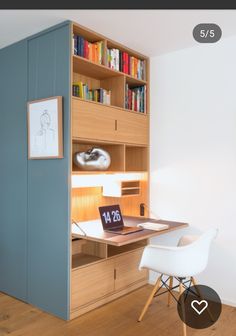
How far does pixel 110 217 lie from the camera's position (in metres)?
2.92

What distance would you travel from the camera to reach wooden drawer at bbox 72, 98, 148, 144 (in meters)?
2.73

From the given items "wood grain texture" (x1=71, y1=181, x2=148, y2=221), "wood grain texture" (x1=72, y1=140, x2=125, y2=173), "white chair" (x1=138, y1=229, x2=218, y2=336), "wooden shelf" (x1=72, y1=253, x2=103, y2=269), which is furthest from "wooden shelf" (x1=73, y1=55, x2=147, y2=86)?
"wooden shelf" (x1=72, y1=253, x2=103, y2=269)

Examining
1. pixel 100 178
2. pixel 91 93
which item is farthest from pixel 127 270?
pixel 91 93

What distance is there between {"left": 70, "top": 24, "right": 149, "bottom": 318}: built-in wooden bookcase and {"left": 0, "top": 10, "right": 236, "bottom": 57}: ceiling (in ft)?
0.55

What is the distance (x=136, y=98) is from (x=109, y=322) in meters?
2.18

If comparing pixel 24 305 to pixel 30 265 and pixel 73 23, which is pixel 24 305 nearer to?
pixel 30 265

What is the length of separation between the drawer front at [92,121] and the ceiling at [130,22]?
26.4 inches

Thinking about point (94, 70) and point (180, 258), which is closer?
point (180, 258)

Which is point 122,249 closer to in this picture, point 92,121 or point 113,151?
point 113,151

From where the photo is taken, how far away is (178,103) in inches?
131

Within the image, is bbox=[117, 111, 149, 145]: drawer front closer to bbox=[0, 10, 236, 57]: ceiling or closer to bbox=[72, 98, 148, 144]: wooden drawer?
bbox=[72, 98, 148, 144]: wooden drawer

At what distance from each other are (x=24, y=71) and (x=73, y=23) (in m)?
0.68

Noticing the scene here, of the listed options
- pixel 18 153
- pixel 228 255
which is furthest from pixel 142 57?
pixel 228 255

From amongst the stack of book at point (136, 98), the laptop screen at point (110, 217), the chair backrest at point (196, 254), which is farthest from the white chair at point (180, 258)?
the stack of book at point (136, 98)
